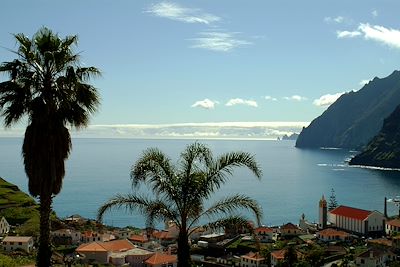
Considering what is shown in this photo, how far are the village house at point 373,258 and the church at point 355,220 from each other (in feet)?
83.0

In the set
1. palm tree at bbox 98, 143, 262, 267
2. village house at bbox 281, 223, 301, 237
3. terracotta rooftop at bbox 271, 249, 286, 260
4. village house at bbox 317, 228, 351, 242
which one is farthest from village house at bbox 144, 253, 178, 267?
palm tree at bbox 98, 143, 262, 267

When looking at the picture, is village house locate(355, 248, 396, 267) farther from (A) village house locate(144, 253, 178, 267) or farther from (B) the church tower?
(B) the church tower

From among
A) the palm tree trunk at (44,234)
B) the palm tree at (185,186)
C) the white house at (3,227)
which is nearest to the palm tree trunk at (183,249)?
the palm tree at (185,186)

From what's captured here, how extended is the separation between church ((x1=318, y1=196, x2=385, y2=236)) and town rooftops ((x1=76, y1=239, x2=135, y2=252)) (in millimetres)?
42450

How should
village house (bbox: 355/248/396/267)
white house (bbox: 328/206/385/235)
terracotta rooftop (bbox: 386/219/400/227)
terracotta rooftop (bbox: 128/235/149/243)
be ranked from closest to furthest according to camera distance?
village house (bbox: 355/248/396/267) < terracotta rooftop (bbox: 128/235/149/243) < white house (bbox: 328/206/385/235) < terracotta rooftop (bbox: 386/219/400/227)

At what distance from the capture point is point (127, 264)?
195 feet

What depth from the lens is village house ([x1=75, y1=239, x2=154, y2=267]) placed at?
59594 mm

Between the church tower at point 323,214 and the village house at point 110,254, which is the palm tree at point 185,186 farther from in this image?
the church tower at point 323,214

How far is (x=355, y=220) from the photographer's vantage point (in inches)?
3602

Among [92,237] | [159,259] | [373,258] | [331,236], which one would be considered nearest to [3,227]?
[92,237]

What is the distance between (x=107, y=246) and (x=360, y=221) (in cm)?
4891

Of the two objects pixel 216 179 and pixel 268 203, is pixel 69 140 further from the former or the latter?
pixel 268 203

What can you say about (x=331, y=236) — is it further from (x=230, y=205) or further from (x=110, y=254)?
(x=230, y=205)

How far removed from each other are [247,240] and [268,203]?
192ft
